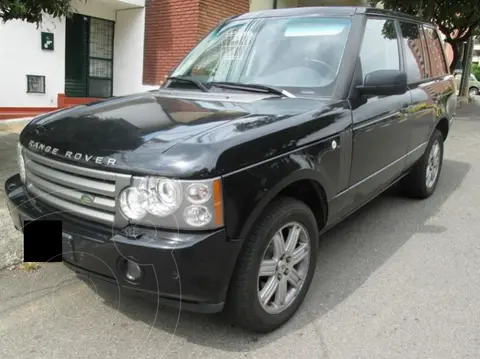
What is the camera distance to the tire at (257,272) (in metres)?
2.53

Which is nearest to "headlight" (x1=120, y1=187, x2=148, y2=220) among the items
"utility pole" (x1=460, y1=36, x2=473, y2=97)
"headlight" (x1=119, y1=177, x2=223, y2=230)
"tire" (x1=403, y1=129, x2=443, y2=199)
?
"headlight" (x1=119, y1=177, x2=223, y2=230)

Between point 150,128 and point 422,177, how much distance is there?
3.73m

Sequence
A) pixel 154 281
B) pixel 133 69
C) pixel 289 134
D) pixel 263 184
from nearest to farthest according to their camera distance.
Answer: pixel 154 281 → pixel 263 184 → pixel 289 134 → pixel 133 69

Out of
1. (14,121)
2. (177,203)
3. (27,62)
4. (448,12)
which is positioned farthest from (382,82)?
(448,12)

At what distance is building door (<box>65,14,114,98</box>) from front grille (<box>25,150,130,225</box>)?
825 cm

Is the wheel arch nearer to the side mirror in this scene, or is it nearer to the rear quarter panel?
the rear quarter panel

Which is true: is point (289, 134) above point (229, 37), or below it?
below

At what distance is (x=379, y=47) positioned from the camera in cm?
407

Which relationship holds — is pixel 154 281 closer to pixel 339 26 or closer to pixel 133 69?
pixel 339 26

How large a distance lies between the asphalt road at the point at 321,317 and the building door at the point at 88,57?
7888 mm

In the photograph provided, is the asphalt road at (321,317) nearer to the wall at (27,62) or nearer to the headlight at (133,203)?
the headlight at (133,203)

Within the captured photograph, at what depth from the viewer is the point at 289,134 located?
2793mm

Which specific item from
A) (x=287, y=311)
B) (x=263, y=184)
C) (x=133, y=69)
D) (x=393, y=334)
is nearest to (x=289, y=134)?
(x=263, y=184)

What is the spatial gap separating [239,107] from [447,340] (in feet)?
6.13
